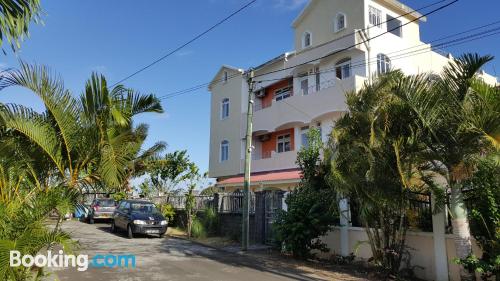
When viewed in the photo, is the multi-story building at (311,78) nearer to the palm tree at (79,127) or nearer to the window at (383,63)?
the window at (383,63)

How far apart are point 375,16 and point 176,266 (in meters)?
18.4

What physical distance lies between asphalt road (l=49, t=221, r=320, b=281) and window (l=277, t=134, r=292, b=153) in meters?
11.6

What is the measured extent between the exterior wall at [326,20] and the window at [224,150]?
8.63 m

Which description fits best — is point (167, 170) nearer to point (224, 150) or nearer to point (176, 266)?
point (224, 150)

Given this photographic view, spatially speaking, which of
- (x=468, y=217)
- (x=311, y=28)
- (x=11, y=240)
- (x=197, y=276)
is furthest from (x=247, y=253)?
(x=311, y=28)

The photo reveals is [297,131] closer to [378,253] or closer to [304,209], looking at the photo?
[304,209]

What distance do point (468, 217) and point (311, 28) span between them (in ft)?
66.3

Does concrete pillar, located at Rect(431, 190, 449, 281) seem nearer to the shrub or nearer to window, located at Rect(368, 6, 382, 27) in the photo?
the shrub

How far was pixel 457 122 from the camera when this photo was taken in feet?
26.5

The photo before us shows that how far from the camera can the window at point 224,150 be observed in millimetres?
30516

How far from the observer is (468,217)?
344 inches

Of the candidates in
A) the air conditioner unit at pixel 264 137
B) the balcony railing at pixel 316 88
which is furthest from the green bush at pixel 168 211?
the balcony railing at pixel 316 88

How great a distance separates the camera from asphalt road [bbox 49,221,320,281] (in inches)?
386

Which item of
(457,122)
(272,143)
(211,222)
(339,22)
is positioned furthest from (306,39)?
(457,122)
